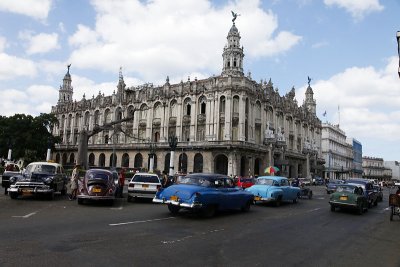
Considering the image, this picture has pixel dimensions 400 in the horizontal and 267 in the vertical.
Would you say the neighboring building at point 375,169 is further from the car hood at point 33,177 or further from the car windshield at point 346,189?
the car hood at point 33,177

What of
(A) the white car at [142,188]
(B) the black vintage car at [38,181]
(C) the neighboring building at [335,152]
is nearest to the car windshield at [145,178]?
(A) the white car at [142,188]

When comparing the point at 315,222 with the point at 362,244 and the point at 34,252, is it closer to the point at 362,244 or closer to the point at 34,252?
the point at 362,244

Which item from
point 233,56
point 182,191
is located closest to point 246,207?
point 182,191

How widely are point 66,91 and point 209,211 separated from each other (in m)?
78.8

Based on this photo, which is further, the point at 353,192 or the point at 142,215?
the point at 353,192

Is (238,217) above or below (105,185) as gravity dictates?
below

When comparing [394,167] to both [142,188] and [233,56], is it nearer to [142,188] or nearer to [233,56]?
[233,56]

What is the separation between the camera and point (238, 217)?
45.7 ft

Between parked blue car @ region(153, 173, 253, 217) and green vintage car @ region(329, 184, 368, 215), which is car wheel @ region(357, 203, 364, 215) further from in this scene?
parked blue car @ region(153, 173, 253, 217)

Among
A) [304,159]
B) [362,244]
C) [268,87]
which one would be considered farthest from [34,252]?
[304,159]

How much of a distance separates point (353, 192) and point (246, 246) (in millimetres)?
11245

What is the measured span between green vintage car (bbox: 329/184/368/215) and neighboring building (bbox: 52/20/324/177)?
30.0m

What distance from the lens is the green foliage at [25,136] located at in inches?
2105

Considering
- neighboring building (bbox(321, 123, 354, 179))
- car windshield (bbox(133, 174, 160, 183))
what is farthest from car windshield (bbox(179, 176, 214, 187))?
neighboring building (bbox(321, 123, 354, 179))
